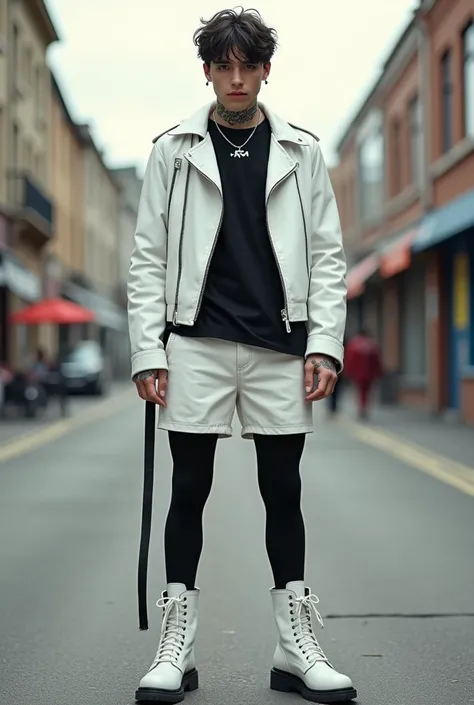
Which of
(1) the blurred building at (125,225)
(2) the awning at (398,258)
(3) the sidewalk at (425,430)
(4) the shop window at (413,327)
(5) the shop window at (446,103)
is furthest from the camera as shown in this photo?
(1) the blurred building at (125,225)

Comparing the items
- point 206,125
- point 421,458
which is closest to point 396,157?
point 421,458

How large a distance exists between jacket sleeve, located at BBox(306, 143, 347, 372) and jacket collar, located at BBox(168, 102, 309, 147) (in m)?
0.11

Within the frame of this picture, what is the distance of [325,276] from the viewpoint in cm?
360

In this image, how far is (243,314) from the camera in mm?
3490

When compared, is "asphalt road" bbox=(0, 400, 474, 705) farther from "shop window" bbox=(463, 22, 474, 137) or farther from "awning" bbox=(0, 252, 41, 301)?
"awning" bbox=(0, 252, 41, 301)

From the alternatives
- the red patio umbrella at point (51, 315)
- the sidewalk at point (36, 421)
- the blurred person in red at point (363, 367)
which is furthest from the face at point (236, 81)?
the red patio umbrella at point (51, 315)

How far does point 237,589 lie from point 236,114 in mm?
2442

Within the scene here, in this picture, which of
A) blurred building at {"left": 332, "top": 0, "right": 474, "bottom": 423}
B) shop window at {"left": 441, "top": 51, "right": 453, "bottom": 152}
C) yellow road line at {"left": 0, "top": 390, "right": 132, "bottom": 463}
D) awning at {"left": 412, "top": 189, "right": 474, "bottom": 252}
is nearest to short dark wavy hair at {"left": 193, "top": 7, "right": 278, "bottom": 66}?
yellow road line at {"left": 0, "top": 390, "right": 132, "bottom": 463}

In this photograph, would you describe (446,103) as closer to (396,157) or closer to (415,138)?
(415,138)

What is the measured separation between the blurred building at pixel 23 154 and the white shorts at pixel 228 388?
21.2m

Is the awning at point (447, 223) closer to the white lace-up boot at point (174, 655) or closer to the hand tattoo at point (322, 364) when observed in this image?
the hand tattoo at point (322, 364)

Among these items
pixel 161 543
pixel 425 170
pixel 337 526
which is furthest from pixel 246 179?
pixel 425 170

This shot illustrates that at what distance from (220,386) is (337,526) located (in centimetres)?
385

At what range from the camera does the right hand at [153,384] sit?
11.5 ft
